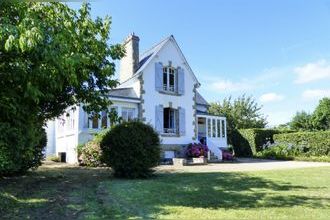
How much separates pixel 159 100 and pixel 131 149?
40.7 feet

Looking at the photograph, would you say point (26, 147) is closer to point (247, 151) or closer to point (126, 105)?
point (126, 105)

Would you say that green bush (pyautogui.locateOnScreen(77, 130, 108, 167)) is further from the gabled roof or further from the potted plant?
the potted plant

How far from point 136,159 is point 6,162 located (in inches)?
240

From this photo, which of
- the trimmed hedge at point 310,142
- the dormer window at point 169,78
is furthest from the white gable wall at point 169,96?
the trimmed hedge at point 310,142

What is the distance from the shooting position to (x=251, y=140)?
3241 centimetres

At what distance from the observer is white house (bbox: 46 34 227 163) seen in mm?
25766

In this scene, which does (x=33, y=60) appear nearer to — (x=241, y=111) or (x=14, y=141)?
(x=14, y=141)

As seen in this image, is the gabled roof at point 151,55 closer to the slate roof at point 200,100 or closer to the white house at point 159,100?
the white house at point 159,100

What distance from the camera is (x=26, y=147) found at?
10547 millimetres

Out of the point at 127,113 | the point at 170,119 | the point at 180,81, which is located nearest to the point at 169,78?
the point at 180,81

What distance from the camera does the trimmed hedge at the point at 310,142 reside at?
2781 centimetres

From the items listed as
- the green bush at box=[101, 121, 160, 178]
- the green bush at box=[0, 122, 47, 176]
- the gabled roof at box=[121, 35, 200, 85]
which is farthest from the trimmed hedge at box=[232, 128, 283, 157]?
the green bush at box=[0, 122, 47, 176]

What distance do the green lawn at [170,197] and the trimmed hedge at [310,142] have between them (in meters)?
13.6

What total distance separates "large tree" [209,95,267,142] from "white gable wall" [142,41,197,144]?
509 inches
